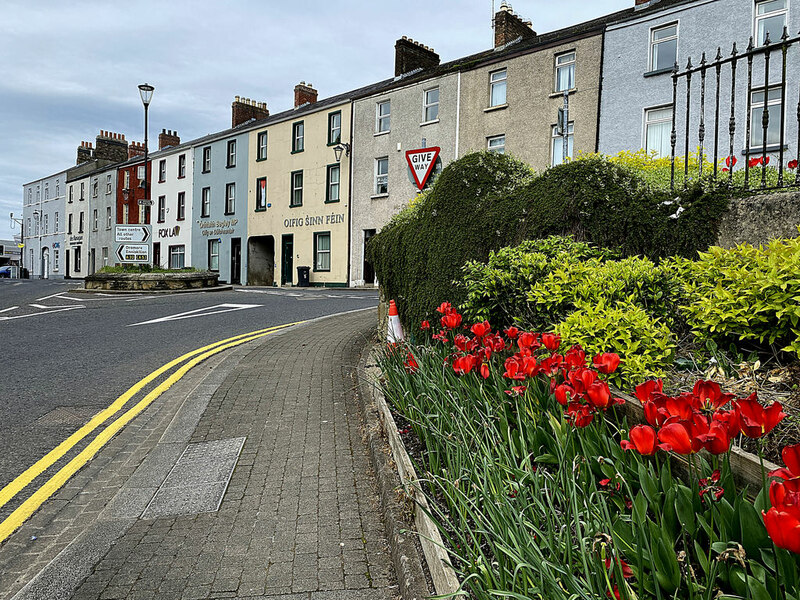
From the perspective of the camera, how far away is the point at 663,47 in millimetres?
19562

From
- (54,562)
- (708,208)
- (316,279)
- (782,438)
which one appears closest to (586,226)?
(708,208)

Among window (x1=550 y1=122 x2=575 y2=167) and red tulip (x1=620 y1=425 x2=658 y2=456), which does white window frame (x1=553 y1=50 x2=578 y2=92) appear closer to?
window (x1=550 y1=122 x2=575 y2=167)

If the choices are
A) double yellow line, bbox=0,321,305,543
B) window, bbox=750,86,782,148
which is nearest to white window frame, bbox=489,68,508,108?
window, bbox=750,86,782,148

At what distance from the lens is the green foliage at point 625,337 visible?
3150 mm

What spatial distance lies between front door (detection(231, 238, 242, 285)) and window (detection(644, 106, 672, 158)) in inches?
953

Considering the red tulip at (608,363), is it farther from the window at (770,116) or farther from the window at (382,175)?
the window at (382,175)

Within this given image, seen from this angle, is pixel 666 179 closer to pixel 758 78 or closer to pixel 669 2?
pixel 758 78

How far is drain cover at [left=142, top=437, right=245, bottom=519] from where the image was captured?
3769 millimetres

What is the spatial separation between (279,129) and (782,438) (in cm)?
3420

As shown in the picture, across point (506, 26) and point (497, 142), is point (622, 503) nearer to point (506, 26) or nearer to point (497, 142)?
point (497, 142)

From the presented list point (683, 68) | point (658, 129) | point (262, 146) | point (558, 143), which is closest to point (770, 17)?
point (683, 68)

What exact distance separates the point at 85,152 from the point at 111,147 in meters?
4.07

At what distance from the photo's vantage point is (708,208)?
4.36 meters

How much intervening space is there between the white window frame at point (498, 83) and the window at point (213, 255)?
20915 millimetres
